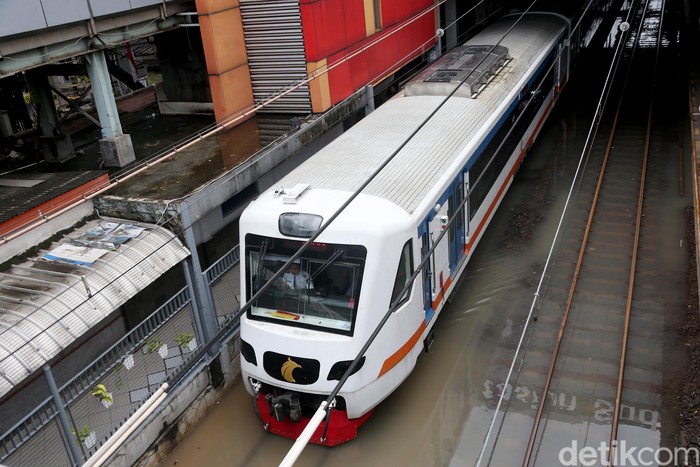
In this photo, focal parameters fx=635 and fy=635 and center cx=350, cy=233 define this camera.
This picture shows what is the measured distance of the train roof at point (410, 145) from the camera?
957cm

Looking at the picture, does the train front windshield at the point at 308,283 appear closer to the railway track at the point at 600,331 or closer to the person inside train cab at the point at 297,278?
the person inside train cab at the point at 297,278

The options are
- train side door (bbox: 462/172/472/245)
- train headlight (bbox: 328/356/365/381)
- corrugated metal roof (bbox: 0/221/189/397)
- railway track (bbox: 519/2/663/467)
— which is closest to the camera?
corrugated metal roof (bbox: 0/221/189/397)

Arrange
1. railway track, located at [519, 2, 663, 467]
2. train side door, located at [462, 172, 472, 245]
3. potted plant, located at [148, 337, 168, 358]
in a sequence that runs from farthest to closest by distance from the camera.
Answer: train side door, located at [462, 172, 472, 245] → potted plant, located at [148, 337, 168, 358] → railway track, located at [519, 2, 663, 467]

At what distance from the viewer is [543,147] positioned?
1939 centimetres

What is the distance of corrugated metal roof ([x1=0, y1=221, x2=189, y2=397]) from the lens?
7555mm

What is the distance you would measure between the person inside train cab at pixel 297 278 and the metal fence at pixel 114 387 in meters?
1.73

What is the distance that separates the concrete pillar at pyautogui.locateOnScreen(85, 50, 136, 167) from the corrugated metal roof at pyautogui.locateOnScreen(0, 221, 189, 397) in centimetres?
340

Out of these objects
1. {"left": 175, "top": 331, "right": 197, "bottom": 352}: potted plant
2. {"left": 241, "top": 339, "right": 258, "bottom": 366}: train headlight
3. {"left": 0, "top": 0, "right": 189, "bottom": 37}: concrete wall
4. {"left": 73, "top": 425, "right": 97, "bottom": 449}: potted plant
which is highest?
{"left": 0, "top": 0, "right": 189, "bottom": 37}: concrete wall

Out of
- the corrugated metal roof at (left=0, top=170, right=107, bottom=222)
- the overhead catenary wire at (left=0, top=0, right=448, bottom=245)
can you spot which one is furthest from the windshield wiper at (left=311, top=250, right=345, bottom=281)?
the corrugated metal roof at (left=0, top=170, right=107, bottom=222)

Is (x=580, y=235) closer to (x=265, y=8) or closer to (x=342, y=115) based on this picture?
(x=342, y=115)

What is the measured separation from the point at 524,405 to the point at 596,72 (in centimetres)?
1944

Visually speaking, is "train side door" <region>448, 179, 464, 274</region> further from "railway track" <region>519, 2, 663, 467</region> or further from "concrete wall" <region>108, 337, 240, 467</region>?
"concrete wall" <region>108, 337, 240, 467</region>

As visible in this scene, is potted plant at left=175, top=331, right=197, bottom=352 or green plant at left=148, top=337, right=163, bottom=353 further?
potted plant at left=175, top=331, right=197, bottom=352

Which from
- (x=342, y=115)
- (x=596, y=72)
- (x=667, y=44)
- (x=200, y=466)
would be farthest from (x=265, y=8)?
(x=667, y=44)
